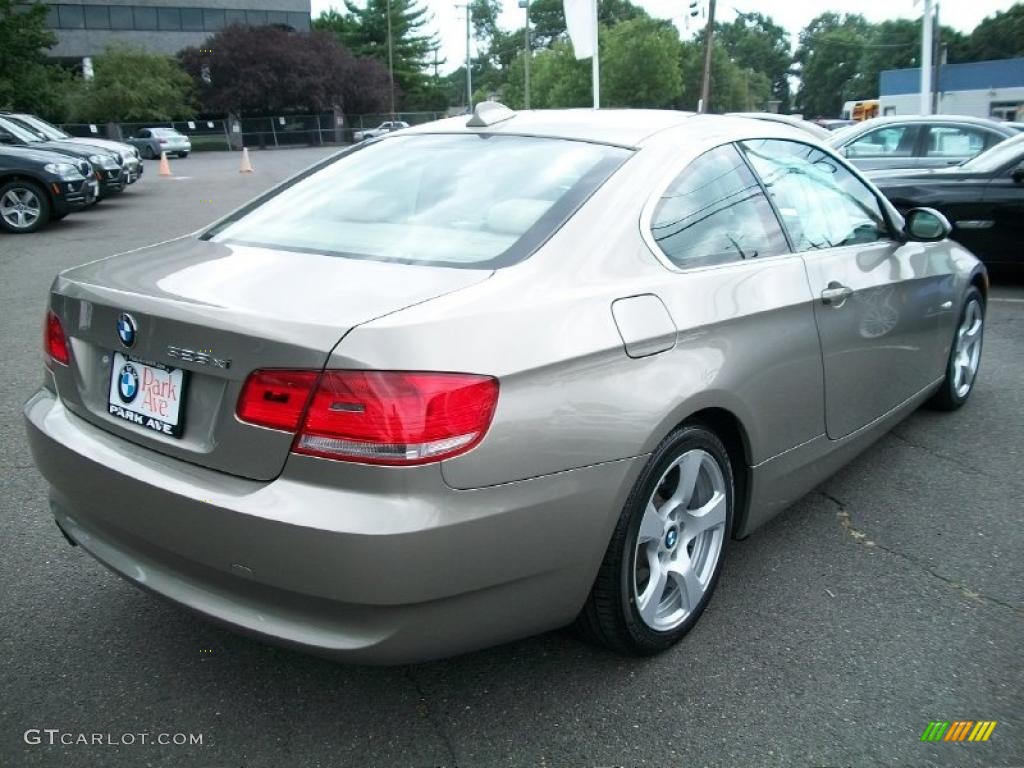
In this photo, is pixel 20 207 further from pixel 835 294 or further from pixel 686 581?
pixel 686 581

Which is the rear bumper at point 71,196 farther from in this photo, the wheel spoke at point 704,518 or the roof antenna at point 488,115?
the wheel spoke at point 704,518

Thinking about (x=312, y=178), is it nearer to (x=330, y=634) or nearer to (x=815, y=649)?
(x=330, y=634)

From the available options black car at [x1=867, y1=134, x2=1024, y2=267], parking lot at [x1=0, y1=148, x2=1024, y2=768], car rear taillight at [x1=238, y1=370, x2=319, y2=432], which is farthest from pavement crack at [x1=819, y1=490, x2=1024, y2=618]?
black car at [x1=867, y1=134, x2=1024, y2=267]

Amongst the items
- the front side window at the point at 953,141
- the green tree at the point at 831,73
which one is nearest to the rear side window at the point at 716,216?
the front side window at the point at 953,141

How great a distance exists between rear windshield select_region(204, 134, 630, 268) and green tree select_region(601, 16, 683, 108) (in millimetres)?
58341

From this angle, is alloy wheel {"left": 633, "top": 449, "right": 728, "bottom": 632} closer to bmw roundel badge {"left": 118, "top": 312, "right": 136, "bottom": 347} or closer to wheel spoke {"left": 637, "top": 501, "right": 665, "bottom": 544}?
wheel spoke {"left": 637, "top": 501, "right": 665, "bottom": 544}

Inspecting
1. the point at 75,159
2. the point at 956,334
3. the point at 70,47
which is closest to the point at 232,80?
the point at 70,47

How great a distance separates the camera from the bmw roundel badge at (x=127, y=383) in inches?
96.1

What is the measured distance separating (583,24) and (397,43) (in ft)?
226

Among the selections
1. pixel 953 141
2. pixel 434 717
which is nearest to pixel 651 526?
pixel 434 717

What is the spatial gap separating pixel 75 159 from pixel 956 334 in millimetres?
12800

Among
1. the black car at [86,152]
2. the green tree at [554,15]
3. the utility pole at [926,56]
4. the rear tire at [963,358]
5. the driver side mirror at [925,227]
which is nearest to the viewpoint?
the driver side mirror at [925,227]

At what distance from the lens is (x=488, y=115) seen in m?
3.41

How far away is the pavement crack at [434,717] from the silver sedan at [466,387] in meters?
0.29
